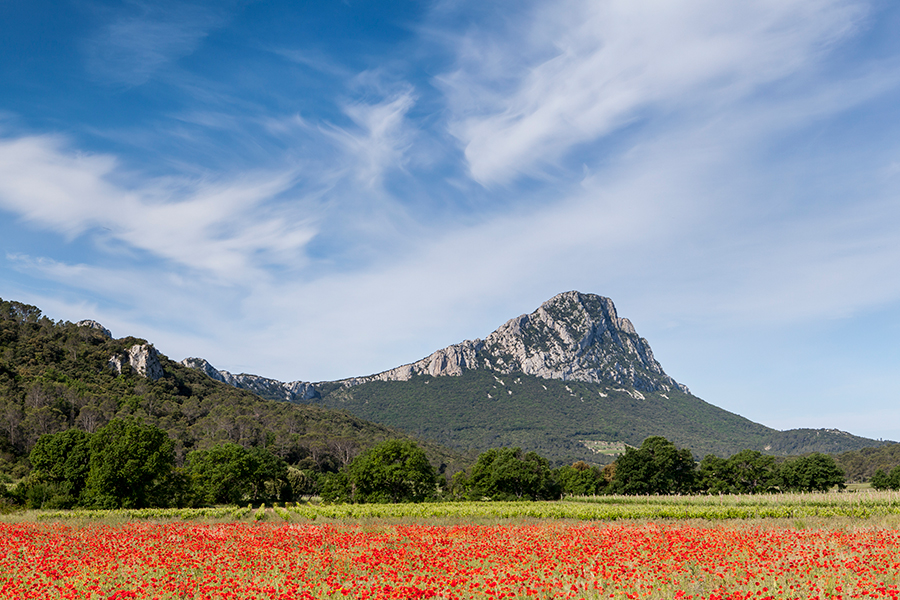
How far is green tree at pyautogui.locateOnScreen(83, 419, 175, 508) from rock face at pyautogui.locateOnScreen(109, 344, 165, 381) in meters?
100

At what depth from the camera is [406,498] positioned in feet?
233

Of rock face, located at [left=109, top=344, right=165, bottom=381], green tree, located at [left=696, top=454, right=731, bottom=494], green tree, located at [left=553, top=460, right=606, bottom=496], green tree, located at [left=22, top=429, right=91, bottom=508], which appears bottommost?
green tree, located at [left=553, top=460, right=606, bottom=496]

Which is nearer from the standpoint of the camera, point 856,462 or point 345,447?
point 345,447

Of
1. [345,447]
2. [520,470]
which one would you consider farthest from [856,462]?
[345,447]

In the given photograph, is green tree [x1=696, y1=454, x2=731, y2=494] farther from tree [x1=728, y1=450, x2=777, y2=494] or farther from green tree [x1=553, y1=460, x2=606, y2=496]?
green tree [x1=553, y1=460, x2=606, y2=496]

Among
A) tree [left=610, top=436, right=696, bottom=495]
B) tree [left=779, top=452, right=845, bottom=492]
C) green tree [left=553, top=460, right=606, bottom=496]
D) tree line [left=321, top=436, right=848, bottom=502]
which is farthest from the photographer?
green tree [left=553, top=460, right=606, bottom=496]

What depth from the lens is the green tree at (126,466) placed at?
5047 cm

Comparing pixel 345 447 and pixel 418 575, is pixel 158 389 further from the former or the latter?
pixel 418 575

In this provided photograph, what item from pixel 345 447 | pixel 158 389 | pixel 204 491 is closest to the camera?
pixel 204 491

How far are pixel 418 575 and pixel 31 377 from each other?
430 ft

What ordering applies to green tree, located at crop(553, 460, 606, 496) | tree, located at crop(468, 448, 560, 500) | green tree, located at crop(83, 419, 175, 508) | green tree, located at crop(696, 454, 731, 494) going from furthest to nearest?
green tree, located at crop(553, 460, 606, 496) → green tree, located at crop(696, 454, 731, 494) → tree, located at crop(468, 448, 560, 500) → green tree, located at crop(83, 419, 175, 508)

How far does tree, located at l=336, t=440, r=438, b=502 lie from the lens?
6906cm

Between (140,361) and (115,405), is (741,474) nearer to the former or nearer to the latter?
(115,405)

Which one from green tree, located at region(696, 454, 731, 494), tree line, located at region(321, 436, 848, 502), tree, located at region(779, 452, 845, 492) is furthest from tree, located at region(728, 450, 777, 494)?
tree, located at region(779, 452, 845, 492)
